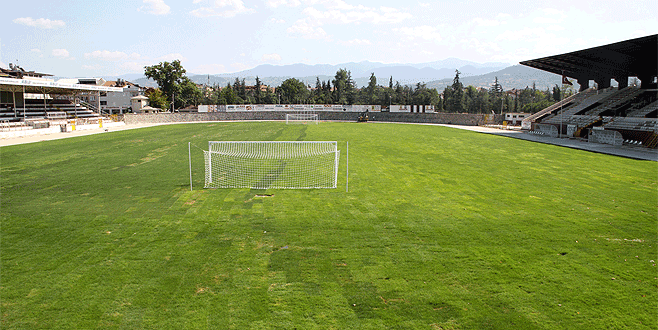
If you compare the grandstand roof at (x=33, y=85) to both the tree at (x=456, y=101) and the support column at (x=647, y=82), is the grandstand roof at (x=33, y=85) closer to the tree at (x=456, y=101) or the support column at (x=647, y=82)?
the support column at (x=647, y=82)

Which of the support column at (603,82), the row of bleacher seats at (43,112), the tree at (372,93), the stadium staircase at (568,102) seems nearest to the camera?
the row of bleacher seats at (43,112)

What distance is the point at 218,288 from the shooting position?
5648 mm

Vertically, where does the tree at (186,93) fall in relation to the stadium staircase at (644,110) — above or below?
above

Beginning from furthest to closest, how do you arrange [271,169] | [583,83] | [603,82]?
[583,83], [603,82], [271,169]

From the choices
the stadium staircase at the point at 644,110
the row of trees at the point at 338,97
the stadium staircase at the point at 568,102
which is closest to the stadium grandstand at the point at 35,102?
the row of trees at the point at 338,97

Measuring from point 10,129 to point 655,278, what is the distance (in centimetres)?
4008

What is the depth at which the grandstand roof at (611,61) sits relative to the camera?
2902 cm

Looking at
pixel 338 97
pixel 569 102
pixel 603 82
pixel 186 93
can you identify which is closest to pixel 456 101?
pixel 338 97

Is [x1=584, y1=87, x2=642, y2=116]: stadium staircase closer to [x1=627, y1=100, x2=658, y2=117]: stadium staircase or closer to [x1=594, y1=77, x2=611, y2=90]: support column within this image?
[x1=627, y1=100, x2=658, y2=117]: stadium staircase

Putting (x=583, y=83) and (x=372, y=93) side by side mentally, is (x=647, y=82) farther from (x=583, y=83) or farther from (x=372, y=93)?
(x=372, y=93)

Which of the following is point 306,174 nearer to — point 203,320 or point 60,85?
point 203,320

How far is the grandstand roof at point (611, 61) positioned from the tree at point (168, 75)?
69185 mm

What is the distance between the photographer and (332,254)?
6.90 meters

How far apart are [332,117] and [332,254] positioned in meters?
62.9
